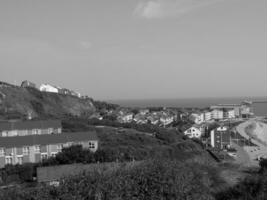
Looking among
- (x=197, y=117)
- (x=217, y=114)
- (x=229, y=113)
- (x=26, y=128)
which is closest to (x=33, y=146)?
(x=26, y=128)

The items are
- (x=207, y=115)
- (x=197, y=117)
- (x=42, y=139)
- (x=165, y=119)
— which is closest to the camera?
(x=42, y=139)

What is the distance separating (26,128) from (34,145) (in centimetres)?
680

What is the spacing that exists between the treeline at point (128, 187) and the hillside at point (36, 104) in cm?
3946

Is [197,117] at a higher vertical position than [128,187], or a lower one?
lower

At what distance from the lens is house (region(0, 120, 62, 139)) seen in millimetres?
30375

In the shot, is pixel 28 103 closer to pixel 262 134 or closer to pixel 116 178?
pixel 262 134

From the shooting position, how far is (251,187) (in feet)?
25.9

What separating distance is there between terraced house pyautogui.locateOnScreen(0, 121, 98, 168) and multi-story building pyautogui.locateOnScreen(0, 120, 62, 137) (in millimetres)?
5693

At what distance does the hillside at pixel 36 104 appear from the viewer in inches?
1989

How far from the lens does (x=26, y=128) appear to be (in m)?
31.1

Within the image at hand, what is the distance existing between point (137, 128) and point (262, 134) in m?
33.3

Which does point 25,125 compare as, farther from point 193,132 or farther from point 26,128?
point 193,132

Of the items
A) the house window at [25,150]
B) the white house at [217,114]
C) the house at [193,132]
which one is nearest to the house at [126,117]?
the house at [193,132]

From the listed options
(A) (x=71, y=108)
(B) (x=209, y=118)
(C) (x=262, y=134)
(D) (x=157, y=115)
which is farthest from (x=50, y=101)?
(B) (x=209, y=118)
